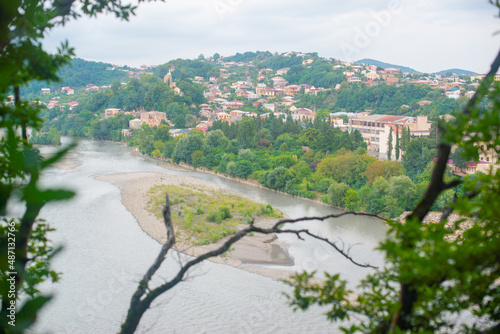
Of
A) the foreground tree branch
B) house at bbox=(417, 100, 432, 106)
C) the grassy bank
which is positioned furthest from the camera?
house at bbox=(417, 100, 432, 106)

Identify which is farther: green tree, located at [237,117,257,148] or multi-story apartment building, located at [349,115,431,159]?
green tree, located at [237,117,257,148]

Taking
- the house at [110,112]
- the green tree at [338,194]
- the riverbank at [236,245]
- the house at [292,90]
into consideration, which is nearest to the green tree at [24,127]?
the riverbank at [236,245]

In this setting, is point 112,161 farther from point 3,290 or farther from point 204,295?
point 3,290

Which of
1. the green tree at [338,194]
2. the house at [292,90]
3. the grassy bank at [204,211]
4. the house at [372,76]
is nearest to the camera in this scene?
the grassy bank at [204,211]

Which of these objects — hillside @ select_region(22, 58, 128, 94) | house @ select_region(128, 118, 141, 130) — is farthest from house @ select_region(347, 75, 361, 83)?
hillside @ select_region(22, 58, 128, 94)

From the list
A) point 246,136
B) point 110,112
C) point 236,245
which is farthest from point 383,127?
point 110,112

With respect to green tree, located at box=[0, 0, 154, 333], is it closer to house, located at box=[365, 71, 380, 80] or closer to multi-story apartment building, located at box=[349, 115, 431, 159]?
multi-story apartment building, located at box=[349, 115, 431, 159]

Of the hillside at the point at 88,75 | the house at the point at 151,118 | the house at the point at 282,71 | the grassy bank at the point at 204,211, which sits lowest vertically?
the grassy bank at the point at 204,211

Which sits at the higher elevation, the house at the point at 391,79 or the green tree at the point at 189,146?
the house at the point at 391,79

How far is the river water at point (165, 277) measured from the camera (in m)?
4.74

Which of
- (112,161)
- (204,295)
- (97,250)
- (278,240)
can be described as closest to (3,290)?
(204,295)

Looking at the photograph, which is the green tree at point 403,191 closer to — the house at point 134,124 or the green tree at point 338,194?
the green tree at point 338,194

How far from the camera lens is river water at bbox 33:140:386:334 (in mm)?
4738

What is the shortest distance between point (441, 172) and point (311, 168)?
11.5 metres
